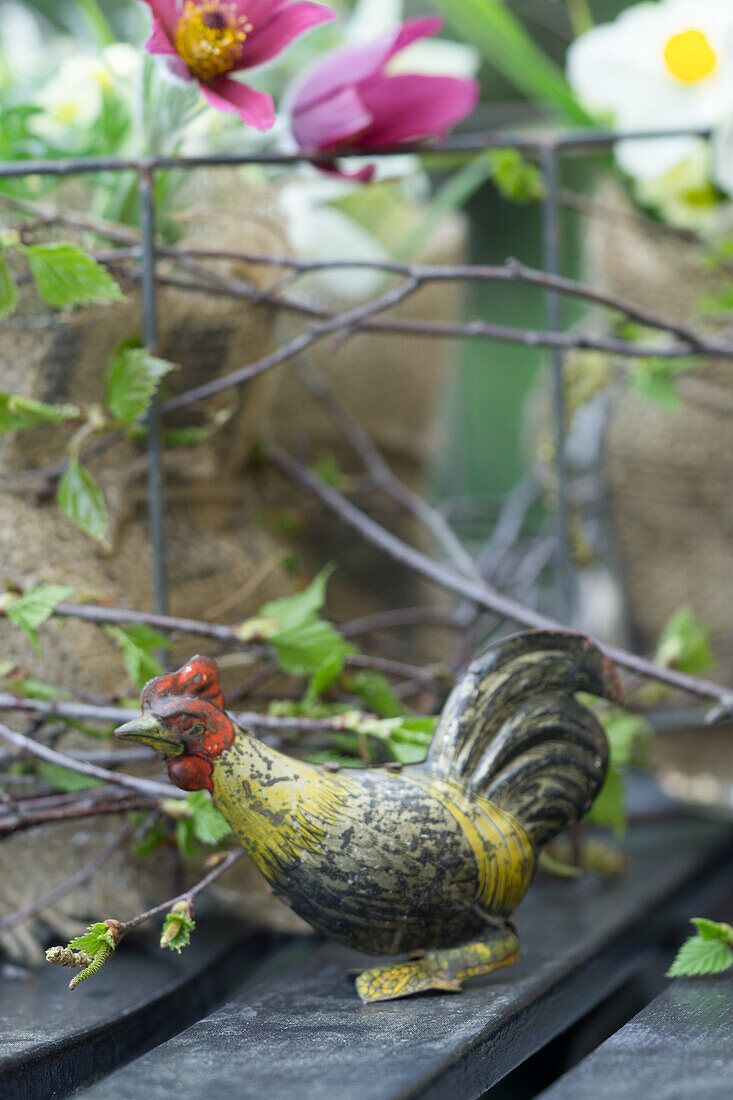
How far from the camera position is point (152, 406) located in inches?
16.1

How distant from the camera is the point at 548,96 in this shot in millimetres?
543

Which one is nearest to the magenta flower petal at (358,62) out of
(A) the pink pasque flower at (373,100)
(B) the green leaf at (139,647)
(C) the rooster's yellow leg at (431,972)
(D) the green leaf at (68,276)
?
(A) the pink pasque flower at (373,100)

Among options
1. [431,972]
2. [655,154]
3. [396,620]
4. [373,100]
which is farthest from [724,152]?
[431,972]

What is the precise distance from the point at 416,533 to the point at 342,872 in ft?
1.42

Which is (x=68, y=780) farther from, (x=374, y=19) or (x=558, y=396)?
(x=374, y=19)

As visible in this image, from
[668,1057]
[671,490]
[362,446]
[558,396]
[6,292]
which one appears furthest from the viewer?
[671,490]

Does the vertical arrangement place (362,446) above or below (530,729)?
above

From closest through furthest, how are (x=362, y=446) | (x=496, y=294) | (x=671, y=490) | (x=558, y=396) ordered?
1. (x=558, y=396)
2. (x=362, y=446)
3. (x=671, y=490)
4. (x=496, y=294)

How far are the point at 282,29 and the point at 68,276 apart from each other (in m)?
0.12

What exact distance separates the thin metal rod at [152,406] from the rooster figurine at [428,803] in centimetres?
12

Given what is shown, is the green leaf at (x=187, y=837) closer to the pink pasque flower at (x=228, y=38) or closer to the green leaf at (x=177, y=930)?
the green leaf at (x=177, y=930)

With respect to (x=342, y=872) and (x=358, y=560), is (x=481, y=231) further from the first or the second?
(x=342, y=872)

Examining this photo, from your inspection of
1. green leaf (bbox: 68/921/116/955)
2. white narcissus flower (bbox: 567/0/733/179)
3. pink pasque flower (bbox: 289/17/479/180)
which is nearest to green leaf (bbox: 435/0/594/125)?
white narcissus flower (bbox: 567/0/733/179)

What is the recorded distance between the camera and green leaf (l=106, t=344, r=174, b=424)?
37cm
